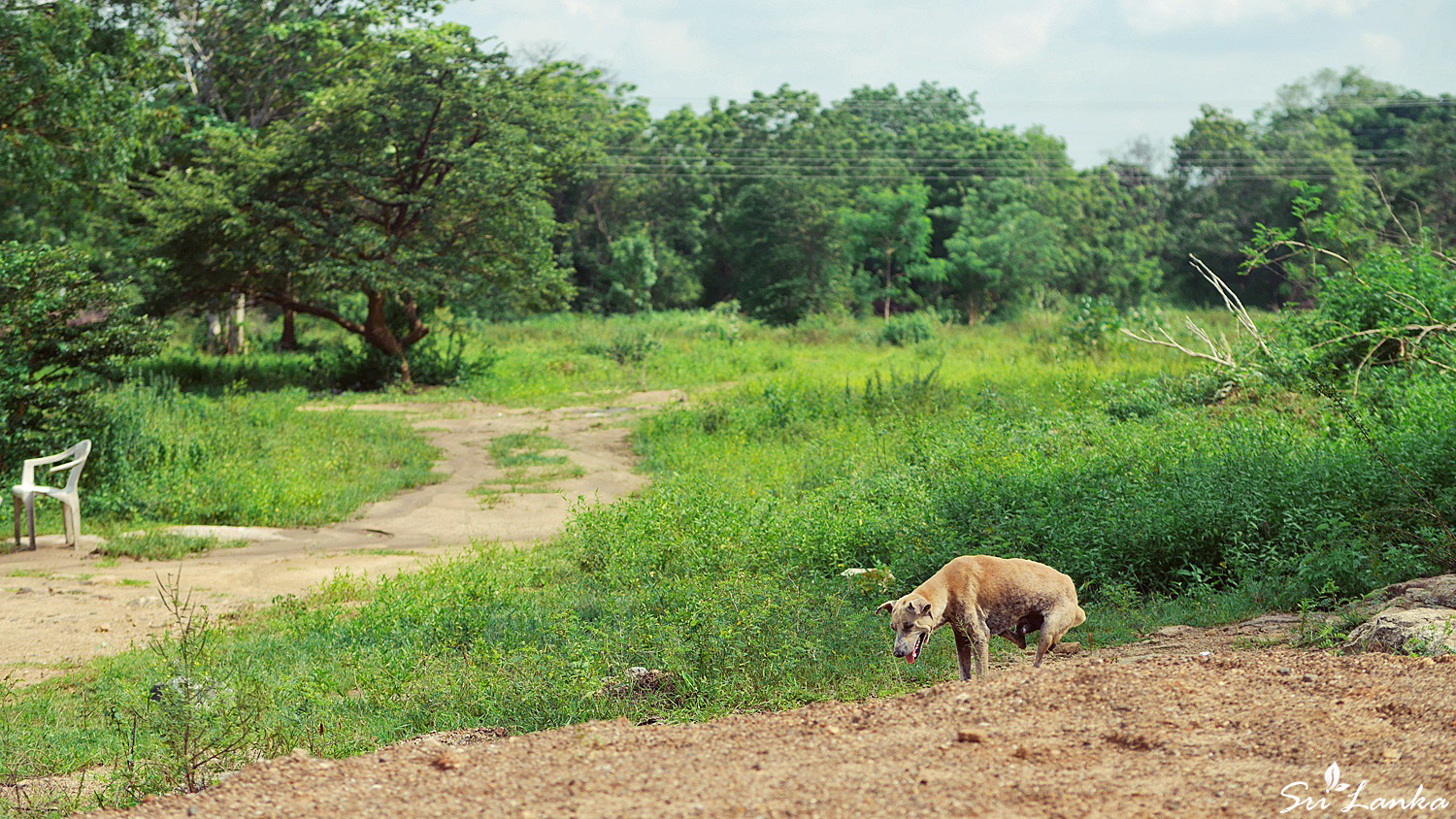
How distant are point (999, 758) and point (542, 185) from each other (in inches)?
811

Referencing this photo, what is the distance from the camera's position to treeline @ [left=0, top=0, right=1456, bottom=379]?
19672 mm

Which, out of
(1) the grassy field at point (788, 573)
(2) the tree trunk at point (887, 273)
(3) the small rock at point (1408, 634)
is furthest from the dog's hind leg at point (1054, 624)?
(2) the tree trunk at point (887, 273)

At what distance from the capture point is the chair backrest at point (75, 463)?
959cm

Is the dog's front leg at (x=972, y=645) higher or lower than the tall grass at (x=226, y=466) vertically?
higher

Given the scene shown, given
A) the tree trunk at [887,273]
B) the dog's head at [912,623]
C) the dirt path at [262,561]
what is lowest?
the dirt path at [262,561]

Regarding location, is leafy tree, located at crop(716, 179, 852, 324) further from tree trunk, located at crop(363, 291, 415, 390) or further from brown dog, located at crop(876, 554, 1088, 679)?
brown dog, located at crop(876, 554, 1088, 679)

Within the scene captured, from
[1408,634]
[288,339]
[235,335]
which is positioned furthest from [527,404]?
[1408,634]

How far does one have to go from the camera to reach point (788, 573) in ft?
23.3

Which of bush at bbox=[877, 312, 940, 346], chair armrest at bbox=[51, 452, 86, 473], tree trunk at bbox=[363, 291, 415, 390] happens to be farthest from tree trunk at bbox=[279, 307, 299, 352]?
chair armrest at bbox=[51, 452, 86, 473]

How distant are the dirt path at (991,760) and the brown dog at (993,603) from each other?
1.08 ft

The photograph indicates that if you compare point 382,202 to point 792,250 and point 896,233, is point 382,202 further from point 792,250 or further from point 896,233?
point 896,233

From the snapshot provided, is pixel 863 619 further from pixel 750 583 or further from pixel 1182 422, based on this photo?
pixel 1182 422

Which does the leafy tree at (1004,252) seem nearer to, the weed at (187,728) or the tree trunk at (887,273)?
the tree trunk at (887,273)

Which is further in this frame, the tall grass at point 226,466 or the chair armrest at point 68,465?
the tall grass at point 226,466
